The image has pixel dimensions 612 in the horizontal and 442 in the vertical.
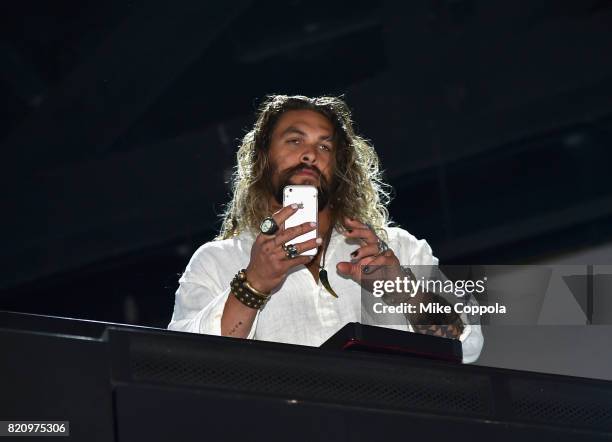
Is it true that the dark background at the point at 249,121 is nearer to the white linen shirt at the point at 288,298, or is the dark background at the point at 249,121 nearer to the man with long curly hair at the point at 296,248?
the man with long curly hair at the point at 296,248

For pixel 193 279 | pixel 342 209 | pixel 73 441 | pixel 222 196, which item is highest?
pixel 222 196

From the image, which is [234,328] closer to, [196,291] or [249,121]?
[196,291]

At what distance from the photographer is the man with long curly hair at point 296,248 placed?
1.68 meters

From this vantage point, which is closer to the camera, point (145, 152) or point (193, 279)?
point (193, 279)

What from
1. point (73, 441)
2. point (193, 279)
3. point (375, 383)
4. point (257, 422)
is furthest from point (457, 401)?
point (193, 279)

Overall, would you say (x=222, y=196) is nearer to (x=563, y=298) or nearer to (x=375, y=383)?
(x=563, y=298)

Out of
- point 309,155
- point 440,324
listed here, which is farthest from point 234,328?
point 309,155

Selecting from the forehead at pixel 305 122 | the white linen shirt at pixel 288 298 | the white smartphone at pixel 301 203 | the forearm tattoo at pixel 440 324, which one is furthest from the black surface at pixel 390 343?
the forehead at pixel 305 122

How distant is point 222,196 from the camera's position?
3217 mm

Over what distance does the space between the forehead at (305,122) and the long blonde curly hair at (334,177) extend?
0.02 metres

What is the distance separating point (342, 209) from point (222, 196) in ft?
3.67

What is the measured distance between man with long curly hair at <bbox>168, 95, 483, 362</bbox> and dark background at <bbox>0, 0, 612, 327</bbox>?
98cm

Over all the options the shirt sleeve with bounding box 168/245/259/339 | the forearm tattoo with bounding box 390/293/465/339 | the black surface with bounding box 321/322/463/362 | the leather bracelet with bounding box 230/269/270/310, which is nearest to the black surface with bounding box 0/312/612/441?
the black surface with bounding box 321/322/463/362

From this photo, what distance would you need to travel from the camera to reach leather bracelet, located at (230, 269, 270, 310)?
5.64 feet
